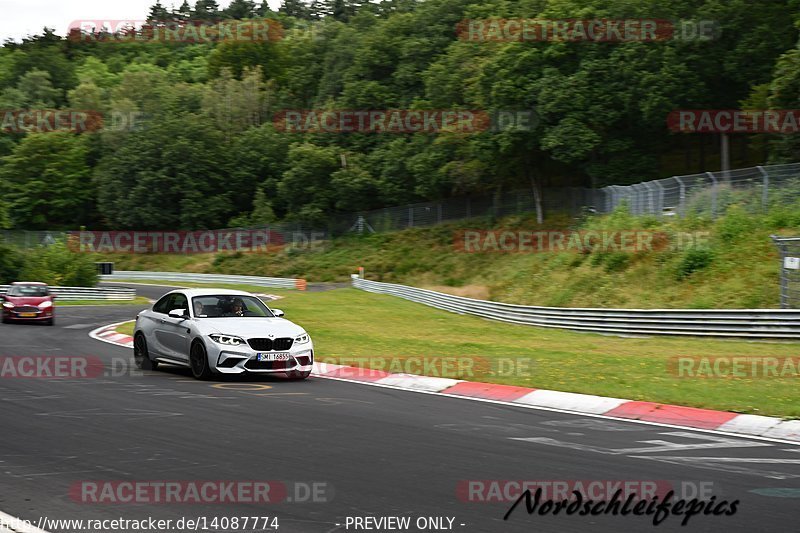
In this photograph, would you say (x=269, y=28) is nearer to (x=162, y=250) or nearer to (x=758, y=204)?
(x=162, y=250)

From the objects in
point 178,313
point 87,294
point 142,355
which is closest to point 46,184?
point 87,294

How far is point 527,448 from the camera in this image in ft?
30.6

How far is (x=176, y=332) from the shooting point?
15.8m

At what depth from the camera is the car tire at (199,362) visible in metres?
14.9

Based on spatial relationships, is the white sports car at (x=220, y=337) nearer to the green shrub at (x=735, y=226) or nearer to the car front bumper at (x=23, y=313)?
the car front bumper at (x=23, y=313)

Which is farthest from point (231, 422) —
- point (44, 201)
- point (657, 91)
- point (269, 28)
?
point (269, 28)

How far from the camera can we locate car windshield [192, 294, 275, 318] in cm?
1574

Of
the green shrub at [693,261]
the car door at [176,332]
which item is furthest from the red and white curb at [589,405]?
the green shrub at [693,261]

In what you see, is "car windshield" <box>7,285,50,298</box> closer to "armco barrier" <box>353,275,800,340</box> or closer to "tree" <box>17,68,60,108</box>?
"armco barrier" <box>353,275,800,340</box>

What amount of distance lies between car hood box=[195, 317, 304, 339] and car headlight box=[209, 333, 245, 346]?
64 millimetres

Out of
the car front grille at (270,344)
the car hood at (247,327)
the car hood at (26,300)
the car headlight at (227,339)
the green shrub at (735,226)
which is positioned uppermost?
the green shrub at (735,226)

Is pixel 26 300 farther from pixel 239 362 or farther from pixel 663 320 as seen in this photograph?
pixel 663 320

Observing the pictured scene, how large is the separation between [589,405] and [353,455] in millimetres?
5151

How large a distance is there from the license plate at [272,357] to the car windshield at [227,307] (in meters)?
1.31
